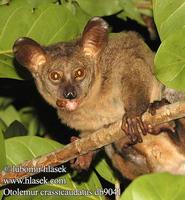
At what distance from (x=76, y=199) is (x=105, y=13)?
5.63 feet

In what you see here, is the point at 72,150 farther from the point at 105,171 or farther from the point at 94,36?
the point at 94,36

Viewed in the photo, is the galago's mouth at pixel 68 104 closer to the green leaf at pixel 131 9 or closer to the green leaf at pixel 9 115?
the green leaf at pixel 131 9

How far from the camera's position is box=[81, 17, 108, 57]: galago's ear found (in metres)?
5.08

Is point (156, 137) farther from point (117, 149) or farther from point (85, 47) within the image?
point (85, 47)

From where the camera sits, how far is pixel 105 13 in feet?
17.3

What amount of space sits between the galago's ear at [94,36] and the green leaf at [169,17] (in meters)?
0.87

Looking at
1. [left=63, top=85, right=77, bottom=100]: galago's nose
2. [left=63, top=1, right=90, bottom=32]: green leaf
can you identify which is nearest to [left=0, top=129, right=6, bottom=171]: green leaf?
[left=63, top=85, right=77, bottom=100]: galago's nose

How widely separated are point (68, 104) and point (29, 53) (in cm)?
62

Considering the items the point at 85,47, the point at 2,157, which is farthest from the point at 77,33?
the point at 2,157

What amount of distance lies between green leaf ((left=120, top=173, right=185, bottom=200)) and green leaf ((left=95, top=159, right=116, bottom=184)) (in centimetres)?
203

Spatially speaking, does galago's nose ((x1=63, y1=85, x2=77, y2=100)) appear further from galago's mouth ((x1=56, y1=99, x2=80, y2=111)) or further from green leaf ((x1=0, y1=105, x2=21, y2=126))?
green leaf ((x1=0, y1=105, x2=21, y2=126))

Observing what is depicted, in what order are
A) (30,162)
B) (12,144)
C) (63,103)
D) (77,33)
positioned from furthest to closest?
(77,33) → (63,103) → (12,144) → (30,162)

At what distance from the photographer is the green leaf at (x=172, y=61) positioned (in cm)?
397

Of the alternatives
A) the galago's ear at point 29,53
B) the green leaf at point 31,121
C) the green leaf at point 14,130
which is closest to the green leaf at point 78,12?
the galago's ear at point 29,53
